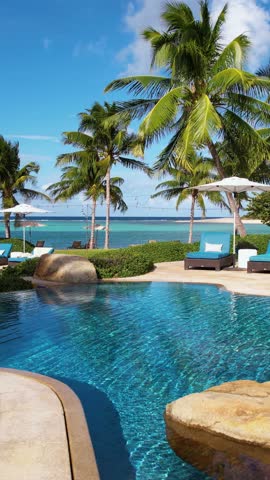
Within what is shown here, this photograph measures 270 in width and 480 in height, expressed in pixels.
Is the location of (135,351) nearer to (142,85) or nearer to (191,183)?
(142,85)

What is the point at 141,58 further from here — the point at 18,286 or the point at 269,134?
the point at 18,286

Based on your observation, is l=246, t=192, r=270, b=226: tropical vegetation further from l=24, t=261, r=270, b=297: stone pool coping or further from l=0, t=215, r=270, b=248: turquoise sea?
l=0, t=215, r=270, b=248: turquoise sea

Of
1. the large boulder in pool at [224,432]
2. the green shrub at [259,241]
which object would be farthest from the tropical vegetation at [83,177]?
the large boulder in pool at [224,432]

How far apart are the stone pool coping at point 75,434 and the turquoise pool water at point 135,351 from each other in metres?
0.19

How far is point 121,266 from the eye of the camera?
578 inches

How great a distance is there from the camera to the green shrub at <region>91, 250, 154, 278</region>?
46.9ft

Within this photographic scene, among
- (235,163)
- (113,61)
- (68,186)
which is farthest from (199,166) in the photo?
(113,61)

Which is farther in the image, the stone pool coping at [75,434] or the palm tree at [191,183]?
the palm tree at [191,183]

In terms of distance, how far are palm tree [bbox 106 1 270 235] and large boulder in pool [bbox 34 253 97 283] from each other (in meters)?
5.98

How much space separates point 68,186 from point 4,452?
2624 cm

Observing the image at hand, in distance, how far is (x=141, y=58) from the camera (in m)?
18.7

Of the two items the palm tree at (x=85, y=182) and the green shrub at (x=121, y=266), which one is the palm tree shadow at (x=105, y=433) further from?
the palm tree at (x=85, y=182)

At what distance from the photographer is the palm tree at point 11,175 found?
28.1 meters

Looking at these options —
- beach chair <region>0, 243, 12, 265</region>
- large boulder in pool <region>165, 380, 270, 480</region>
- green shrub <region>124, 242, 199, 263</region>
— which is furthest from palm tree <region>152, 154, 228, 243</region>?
large boulder in pool <region>165, 380, 270, 480</region>
